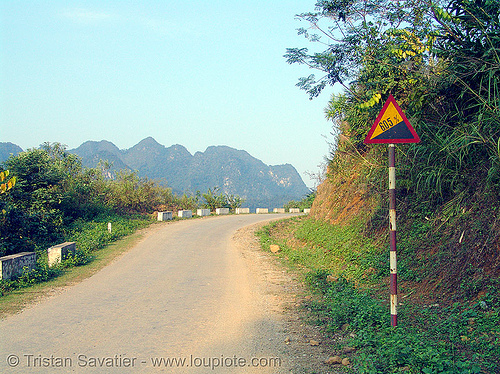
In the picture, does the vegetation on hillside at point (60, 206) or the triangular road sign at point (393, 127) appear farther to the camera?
the vegetation on hillside at point (60, 206)

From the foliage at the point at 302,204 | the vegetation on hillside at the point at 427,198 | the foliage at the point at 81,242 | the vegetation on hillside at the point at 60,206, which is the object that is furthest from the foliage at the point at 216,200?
the vegetation on hillside at the point at 427,198

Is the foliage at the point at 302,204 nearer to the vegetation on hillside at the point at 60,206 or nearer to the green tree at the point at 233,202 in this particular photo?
the green tree at the point at 233,202

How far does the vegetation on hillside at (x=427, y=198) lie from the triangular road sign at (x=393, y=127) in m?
2.13

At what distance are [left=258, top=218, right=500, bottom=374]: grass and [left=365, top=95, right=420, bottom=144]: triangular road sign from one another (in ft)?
8.65

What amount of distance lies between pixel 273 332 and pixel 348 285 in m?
2.81

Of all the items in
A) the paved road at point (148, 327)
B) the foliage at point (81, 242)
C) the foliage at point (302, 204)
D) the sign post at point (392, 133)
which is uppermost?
the sign post at point (392, 133)

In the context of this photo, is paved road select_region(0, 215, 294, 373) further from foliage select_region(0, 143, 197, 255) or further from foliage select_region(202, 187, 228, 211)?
foliage select_region(202, 187, 228, 211)

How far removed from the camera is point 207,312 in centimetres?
702

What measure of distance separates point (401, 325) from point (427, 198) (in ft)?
15.4

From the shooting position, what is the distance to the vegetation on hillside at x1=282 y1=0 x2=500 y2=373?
516cm

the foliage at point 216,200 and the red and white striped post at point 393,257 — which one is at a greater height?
the foliage at point 216,200

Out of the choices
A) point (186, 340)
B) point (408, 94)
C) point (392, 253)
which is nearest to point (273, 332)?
point (186, 340)

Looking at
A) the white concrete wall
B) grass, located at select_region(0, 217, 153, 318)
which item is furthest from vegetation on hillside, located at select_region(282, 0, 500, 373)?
the white concrete wall

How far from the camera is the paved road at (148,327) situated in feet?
15.6
